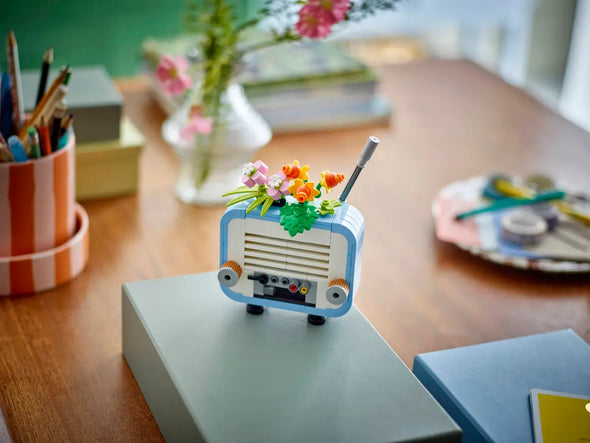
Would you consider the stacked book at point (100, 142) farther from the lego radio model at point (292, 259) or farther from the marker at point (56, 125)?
the lego radio model at point (292, 259)

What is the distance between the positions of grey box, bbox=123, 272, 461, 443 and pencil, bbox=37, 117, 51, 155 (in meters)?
0.20

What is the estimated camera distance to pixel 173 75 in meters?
1.18

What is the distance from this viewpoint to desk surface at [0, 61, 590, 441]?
2.85 ft

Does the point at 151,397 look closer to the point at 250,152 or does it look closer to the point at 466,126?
the point at 250,152

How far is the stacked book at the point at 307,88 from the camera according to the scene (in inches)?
58.0

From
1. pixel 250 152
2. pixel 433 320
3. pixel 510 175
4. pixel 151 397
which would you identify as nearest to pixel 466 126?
pixel 510 175

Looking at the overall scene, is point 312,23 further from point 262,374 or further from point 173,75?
point 262,374

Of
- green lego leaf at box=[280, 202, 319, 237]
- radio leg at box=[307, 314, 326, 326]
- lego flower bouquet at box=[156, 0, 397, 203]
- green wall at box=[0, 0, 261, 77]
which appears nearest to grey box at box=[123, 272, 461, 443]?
radio leg at box=[307, 314, 326, 326]

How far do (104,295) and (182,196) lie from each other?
28cm

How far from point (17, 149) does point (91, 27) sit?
0.94 m

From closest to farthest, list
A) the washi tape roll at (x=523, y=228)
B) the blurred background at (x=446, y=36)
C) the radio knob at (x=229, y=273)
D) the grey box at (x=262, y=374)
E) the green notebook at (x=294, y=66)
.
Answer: the grey box at (x=262, y=374), the radio knob at (x=229, y=273), the washi tape roll at (x=523, y=228), the green notebook at (x=294, y=66), the blurred background at (x=446, y=36)

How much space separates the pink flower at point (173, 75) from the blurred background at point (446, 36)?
2.35 feet

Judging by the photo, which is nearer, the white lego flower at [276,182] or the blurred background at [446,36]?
the white lego flower at [276,182]

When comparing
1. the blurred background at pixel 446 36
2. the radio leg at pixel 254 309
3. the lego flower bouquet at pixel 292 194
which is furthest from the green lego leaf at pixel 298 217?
the blurred background at pixel 446 36
